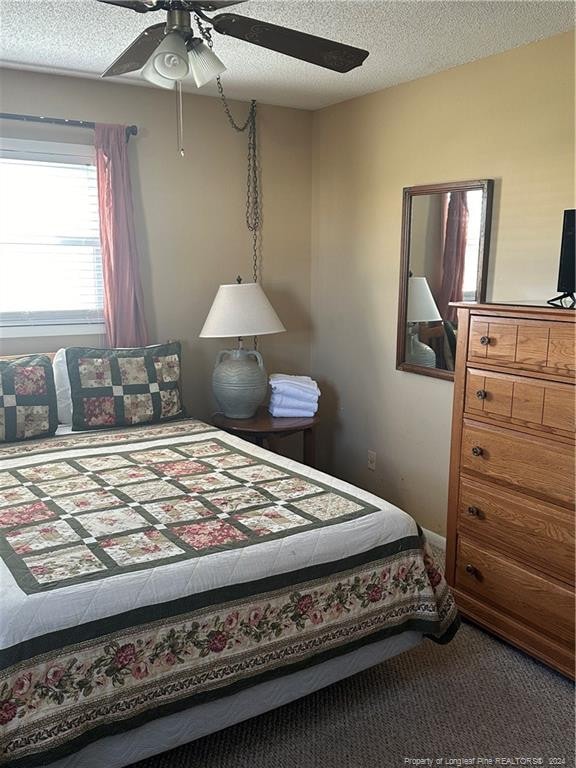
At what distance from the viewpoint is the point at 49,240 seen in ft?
11.3

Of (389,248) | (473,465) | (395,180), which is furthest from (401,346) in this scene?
(473,465)

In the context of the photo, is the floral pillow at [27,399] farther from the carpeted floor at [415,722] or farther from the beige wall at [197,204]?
the carpeted floor at [415,722]

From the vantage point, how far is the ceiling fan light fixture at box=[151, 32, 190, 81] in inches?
75.8

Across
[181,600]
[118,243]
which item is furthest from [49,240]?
[181,600]

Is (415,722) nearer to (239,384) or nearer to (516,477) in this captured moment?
(516,477)

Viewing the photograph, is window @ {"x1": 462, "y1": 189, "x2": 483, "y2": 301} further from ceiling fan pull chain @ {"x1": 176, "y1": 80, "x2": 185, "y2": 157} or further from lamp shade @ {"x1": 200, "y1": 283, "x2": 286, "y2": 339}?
ceiling fan pull chain @ {"x1": 176, "y1": 80, "x2": 185, "y2": 157}

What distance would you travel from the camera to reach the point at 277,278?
4.22m

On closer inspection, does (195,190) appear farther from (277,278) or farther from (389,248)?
(389,248)

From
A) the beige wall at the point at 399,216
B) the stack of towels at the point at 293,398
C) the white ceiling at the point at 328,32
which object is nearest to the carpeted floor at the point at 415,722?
A: the beige wall at the point at 399,216

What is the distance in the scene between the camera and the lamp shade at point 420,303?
343 centimetres

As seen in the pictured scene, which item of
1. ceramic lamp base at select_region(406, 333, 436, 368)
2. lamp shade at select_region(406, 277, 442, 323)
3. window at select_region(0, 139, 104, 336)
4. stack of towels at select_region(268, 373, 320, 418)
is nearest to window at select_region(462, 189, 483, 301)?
lamp shade at select_region(406, 277, 442, 323)

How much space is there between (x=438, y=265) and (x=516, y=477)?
51.0 inches

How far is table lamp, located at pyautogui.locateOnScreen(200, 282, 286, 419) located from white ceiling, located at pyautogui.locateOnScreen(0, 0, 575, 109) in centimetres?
112

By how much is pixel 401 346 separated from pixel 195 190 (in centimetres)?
149
